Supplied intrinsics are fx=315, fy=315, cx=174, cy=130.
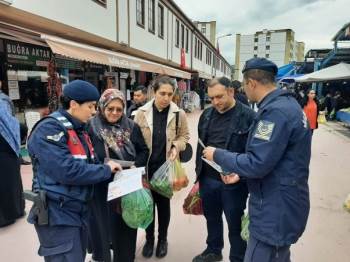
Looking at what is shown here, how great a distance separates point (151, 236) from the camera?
3.11m

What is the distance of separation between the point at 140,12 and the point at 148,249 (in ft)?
37.4

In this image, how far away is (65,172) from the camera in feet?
5.59

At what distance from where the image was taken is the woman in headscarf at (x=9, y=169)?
3.60m

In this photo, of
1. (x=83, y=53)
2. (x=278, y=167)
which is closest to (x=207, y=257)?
(x=278, y=167)

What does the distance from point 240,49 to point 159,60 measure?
196 ft

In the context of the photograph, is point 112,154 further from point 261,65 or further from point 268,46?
point 268,46

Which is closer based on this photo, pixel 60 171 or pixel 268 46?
pixel 60 171

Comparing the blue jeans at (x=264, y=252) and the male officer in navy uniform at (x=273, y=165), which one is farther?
the blue jeans at (x=264, y=252)

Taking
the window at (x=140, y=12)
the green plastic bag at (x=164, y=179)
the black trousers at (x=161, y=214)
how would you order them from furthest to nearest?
the window at (x=140, y=12), the black trousers at (x=161, y=214), the green plastic bag at (x=164, y=179)

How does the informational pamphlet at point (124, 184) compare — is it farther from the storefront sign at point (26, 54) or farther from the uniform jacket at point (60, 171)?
the storefront sign at point (26, 54)

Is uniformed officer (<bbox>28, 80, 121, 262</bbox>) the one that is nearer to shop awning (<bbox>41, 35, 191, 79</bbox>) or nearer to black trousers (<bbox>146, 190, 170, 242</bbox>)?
black trousers (<bbox>146, 190, 170, 242</bbox>)

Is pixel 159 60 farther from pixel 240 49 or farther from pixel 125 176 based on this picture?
pixel 240 49

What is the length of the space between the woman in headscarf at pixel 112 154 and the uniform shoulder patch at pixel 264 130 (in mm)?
1127

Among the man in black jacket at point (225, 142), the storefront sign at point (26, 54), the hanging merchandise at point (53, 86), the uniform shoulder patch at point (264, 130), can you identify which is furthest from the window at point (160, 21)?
the uniform shoulder patch at point (264, 130)
